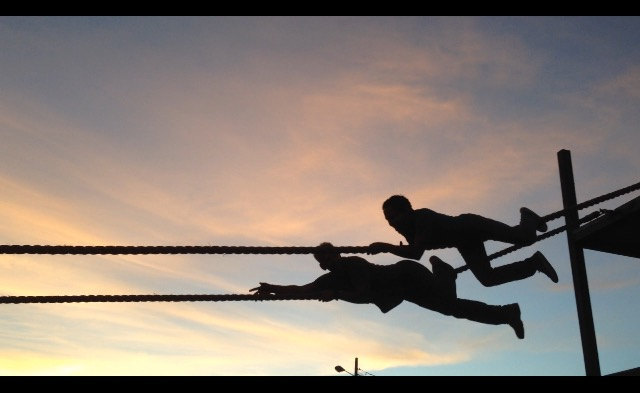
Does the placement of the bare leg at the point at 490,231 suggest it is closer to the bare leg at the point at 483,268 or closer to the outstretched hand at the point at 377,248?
the bare leg at the point at 483,268

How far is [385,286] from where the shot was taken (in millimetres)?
5957

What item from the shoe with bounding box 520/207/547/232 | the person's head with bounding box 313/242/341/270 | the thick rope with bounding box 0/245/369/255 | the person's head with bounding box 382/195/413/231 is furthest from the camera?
the shoe with bounding box 520/207/547/232

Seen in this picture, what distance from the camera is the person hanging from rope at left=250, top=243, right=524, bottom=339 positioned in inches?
228

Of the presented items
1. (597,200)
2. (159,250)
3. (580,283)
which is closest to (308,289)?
(159,250)

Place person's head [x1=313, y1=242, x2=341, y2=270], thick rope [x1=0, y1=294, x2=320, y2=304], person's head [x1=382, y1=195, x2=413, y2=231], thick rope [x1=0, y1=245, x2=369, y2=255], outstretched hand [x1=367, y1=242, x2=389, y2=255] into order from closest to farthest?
1. thick rope [x1=0, y1=245, x2=369, y2=255]
2. thick rope [x1=0, y1=294, x2=320, y2=304]
3. outstretched hand [x1=367, y1=242, x2=389, y2=255]
4. person's head [x1=313, y1=242, x2=341, y2=270]
5. person's head [x1=382, y1=195, x2=413, y2=231]

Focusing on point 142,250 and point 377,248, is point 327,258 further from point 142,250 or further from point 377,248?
point 142,250

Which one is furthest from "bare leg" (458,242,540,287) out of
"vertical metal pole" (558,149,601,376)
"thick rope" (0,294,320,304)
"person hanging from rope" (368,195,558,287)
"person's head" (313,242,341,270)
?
"thick rope" (0,294,320,304)

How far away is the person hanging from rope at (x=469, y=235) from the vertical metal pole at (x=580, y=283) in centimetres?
76

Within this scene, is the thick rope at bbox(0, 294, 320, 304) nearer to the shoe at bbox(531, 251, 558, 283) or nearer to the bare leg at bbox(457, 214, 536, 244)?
the bare leg at bbox(457, 214, 536, 244)
